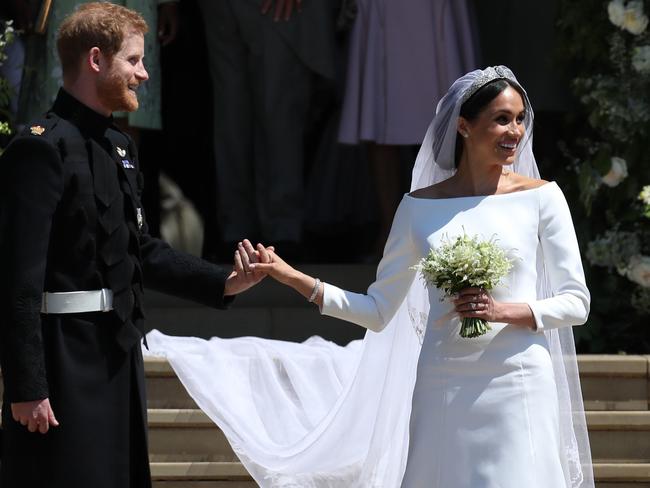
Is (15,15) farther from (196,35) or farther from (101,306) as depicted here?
(101,306)

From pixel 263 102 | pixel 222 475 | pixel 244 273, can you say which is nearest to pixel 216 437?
pixel 222 475

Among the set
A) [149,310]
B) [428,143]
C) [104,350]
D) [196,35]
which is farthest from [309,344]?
[196,35]

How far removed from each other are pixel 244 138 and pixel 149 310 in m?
1.24

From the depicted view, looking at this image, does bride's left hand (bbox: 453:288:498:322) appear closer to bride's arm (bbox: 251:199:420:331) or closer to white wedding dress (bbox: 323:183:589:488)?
white wedding dress (bbox: 323:183:589:488)

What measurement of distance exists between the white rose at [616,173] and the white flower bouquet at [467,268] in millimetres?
2583

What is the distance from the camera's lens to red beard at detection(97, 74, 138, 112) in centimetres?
400

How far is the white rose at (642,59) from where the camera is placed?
6.47m

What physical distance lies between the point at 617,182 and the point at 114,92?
10.3 ft

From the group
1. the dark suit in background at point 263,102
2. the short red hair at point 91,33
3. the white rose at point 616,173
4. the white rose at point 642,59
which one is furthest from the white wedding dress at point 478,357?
the dark suit in background at point 263,102

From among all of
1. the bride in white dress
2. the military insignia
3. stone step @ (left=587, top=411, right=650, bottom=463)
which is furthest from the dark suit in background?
the military insignia

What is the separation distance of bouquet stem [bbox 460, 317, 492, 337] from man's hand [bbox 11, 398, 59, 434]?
1113 millimetres

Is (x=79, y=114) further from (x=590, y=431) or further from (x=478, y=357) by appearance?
(x=590, y=431)

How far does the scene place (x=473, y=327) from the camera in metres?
4.01

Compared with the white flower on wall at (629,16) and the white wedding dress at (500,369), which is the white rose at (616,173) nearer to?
the white flower on wall at (629,16)
